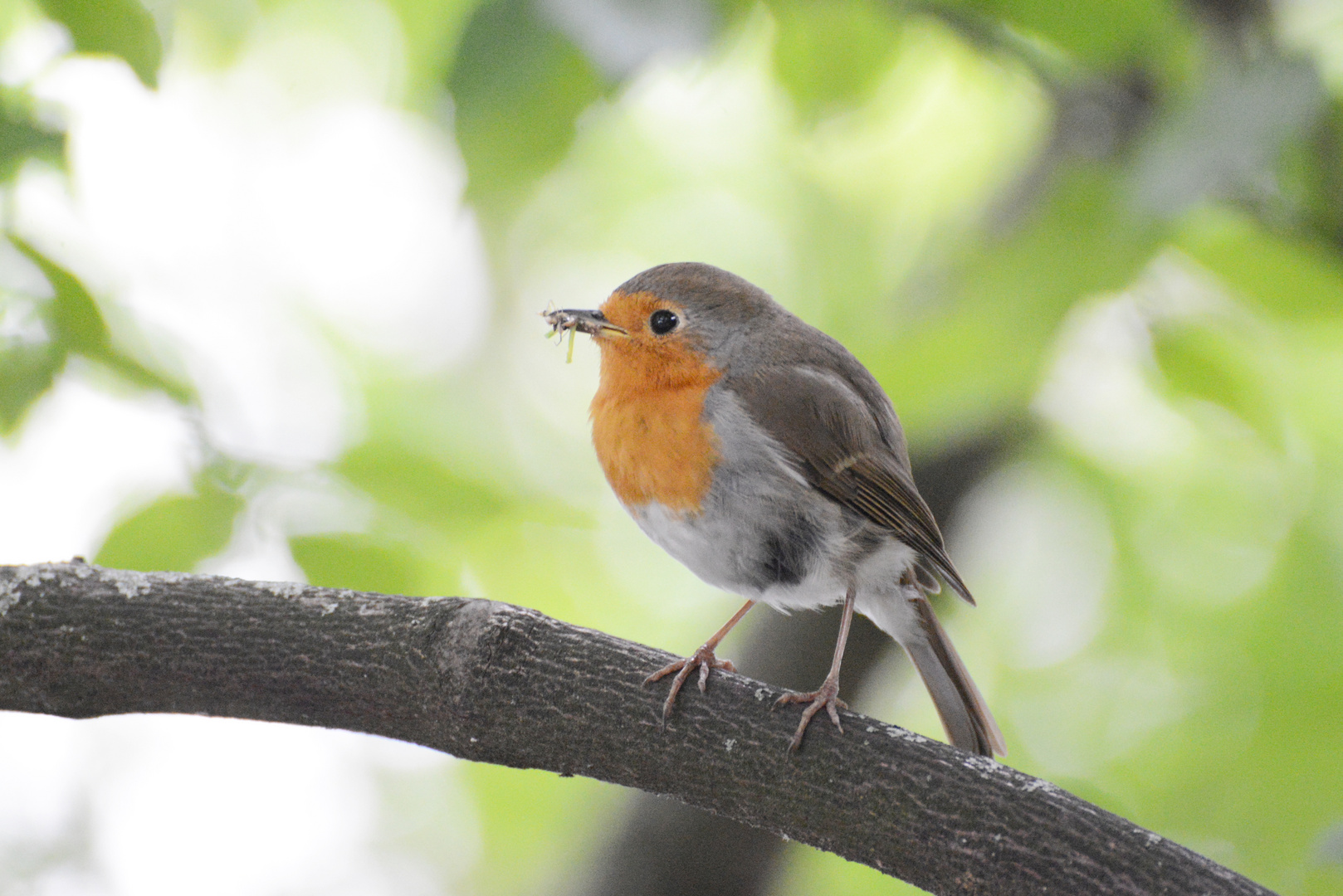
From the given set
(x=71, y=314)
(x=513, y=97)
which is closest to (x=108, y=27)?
(x=71, y=314)

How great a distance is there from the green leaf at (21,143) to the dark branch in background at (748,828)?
3.20 m

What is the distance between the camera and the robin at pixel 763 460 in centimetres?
298

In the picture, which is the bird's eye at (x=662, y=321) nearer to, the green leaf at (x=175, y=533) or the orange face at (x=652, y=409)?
the orange face at (x=652, y=409)

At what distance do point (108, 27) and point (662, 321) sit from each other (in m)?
1.56

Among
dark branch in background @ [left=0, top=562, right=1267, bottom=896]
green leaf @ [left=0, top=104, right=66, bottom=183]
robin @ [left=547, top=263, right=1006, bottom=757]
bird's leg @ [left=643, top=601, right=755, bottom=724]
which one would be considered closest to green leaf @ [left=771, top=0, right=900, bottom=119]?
robin @ [left=547, top=263, right=1006, bottom=757]

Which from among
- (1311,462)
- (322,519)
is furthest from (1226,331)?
(322,519)

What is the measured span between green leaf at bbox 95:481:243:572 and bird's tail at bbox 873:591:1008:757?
76.5 inches

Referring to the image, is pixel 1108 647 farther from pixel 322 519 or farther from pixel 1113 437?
pixel 322 519

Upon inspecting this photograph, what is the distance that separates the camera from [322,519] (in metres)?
2.85

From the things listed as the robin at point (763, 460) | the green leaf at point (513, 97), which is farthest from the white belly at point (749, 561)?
the green leaf at point (513, 97)

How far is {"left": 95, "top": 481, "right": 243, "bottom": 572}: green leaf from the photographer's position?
2.62m

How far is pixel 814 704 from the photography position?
2.52m

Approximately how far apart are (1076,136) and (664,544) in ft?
5.48

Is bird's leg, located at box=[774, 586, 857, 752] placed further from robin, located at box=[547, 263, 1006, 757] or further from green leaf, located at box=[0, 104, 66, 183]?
green leaf, located at box=[0, 104, 66, 183]
